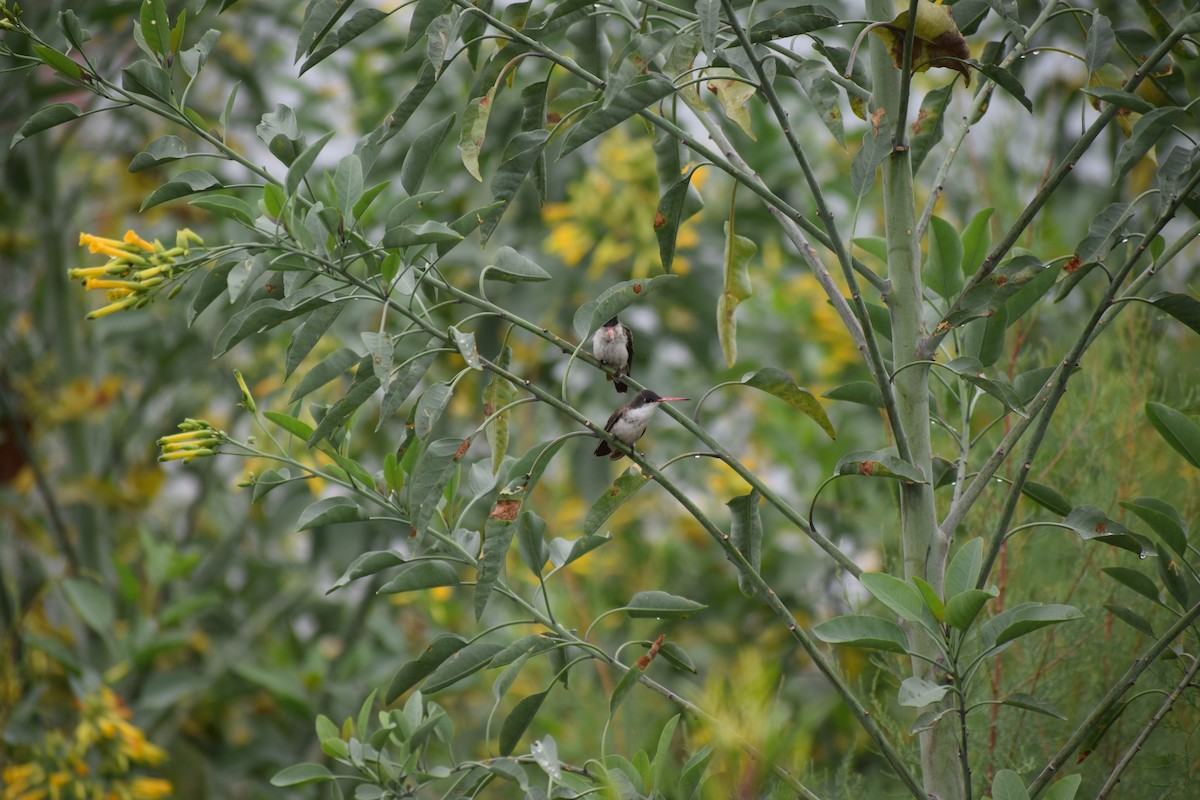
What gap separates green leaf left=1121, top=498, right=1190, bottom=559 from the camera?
970mm

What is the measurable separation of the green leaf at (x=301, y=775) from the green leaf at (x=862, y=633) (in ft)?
1.69

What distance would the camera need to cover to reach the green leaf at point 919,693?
868mm

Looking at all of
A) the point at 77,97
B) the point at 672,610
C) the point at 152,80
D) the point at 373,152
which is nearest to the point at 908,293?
the point at 672,610

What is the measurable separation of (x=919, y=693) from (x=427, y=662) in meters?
0.46

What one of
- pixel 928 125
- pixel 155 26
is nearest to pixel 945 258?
pixel 928 125

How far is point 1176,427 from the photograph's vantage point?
101cm

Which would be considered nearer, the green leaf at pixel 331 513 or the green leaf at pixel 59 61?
the green leaf at pixel 59 61

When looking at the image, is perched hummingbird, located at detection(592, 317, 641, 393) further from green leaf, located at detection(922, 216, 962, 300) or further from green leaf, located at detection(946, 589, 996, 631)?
green leaf, located at detection(946, 589, 996, 631)

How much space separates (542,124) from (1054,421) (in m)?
0.85

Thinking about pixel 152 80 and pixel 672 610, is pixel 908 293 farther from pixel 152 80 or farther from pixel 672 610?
pixel 152 80

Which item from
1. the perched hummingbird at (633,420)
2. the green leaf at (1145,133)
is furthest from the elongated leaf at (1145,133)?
the perched hummingbird at (633,420)

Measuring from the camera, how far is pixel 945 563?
1083 mm

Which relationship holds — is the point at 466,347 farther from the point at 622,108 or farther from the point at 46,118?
the point at 46,118

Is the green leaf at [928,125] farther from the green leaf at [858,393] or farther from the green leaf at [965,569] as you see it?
the green leaf at [965,569]
